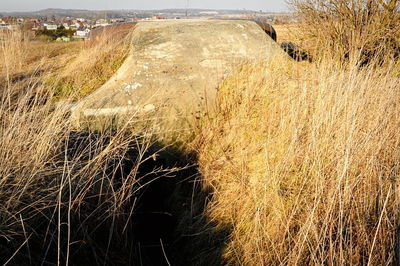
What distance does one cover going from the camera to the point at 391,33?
429cm

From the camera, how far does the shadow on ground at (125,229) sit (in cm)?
178

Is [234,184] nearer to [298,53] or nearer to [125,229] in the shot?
[125,229]

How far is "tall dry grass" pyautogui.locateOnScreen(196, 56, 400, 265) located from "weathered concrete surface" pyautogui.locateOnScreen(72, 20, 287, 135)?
0.32 metres

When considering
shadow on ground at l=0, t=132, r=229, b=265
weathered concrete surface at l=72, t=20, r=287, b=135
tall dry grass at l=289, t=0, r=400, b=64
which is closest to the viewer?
shadow on ground at l=0, t=132, r=229, b=265

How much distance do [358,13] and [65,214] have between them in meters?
4.46

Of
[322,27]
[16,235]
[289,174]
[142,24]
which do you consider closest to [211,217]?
[289,174]

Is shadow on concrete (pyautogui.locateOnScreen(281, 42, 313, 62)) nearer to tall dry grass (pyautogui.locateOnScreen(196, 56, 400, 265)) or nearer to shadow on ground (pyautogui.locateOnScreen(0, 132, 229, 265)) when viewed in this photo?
tall dry grass (pyautogui.locateOnScreen(196, 56, 400, 265))

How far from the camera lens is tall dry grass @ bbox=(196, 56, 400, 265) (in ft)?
5.28

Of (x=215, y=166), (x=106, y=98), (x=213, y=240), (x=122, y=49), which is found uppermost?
(x=122, y=49)

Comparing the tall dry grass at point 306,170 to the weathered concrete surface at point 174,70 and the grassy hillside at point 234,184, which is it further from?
the weathered concrete surface at point 174,70

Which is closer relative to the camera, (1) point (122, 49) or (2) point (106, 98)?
(2) point (106, 98)

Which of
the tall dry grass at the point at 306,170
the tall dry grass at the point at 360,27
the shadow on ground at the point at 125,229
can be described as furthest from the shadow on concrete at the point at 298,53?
the shadow on ground at the point at 125,229

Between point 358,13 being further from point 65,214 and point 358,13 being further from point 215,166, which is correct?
point 65,214

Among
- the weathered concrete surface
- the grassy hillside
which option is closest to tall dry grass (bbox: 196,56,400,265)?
the grassy hillside
